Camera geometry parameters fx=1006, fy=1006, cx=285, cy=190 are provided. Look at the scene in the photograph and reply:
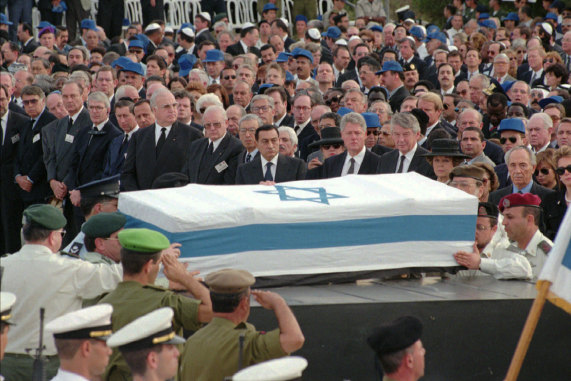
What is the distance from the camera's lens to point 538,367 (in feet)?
20.1

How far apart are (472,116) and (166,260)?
5292 millimetres

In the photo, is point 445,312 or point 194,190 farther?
point 194,190

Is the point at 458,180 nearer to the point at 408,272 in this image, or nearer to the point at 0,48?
the point at 408,272

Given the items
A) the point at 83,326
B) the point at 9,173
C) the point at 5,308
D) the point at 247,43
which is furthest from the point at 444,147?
the point at 247,43

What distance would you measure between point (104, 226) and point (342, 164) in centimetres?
335

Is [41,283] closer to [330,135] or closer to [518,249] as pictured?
[518,249]

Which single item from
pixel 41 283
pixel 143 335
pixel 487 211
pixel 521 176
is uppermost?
pixel 143 335

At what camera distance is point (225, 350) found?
4621mm

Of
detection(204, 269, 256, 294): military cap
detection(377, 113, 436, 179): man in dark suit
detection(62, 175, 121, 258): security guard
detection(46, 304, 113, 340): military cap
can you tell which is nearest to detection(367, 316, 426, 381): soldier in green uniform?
detection(204, 269, 256, 294): military cap

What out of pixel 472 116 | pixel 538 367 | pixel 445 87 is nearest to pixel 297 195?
pixel 538 367

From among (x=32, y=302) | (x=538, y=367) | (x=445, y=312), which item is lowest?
(x=538, y=367)

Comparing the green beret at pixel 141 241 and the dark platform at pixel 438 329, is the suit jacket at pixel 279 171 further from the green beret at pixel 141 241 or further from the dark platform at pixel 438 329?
the green beret at pixel 141 241

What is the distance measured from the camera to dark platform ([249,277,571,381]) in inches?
233

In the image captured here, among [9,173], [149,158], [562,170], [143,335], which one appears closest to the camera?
[143,335]
